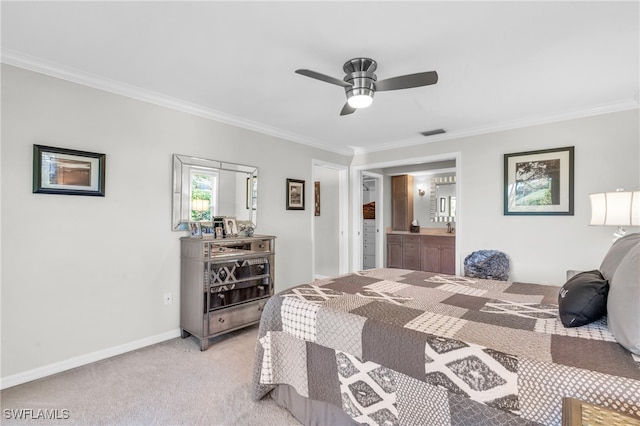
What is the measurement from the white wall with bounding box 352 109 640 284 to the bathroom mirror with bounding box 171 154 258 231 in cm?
260

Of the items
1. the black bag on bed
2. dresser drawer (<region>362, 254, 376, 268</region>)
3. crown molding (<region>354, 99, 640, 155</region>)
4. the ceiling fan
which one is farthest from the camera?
dresser drawer (<region>362, 254, 376, 268</region>)

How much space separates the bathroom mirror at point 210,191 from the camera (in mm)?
3059

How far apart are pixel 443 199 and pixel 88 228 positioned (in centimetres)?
562

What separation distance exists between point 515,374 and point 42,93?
3.37 m

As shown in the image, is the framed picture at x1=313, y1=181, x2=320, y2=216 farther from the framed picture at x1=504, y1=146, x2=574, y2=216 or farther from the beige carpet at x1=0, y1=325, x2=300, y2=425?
the beige carpet at x1=0, y1=325, x2=300, y2=425

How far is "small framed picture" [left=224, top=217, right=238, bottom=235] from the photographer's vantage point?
10.6 feet

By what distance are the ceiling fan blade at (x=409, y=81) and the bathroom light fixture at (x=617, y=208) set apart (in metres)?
1.79

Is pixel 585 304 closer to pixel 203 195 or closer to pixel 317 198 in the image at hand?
pixel 203 195

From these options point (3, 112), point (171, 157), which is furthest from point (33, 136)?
point (171, 157)

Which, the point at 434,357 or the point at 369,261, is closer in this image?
the point at 434,357

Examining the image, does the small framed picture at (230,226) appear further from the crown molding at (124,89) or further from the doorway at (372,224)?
the doorway at (372,224)

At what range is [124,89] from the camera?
8.74 ft

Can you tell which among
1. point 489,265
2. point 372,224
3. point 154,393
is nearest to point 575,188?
point 489,265

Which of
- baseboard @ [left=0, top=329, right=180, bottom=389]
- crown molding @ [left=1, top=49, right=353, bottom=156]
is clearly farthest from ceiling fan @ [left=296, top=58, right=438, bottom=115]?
baseboard @ [left=0, top=329, right=180, bottom=389]
